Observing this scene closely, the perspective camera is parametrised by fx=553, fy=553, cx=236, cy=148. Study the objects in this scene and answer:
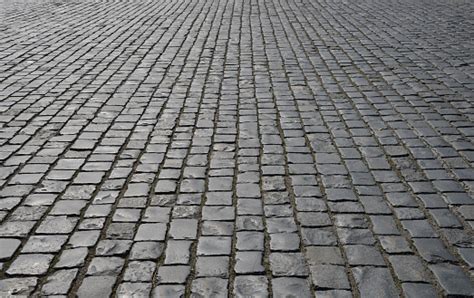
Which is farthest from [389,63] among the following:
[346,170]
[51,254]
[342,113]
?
[51,254]

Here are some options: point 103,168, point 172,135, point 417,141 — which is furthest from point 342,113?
point 103,168

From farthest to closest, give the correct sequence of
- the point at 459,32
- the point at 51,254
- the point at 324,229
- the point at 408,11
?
the point at 408,11 < the point at 459,32 < the point at 324,229 < the point at 51,254

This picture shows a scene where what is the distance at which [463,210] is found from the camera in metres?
4.20

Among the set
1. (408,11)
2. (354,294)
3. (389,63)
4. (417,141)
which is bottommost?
(408,11)

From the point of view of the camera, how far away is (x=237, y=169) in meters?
4.93

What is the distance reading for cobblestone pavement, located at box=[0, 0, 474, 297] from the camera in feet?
11.4

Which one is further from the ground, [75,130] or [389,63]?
[75,130]

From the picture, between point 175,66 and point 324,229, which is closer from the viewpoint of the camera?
point 324,229

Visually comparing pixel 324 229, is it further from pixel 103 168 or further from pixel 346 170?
pixel 103 168

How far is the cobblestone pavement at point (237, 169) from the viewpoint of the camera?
3.48 metres

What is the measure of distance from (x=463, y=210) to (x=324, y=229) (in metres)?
1.13

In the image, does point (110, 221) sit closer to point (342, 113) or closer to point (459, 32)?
point (342, 113)

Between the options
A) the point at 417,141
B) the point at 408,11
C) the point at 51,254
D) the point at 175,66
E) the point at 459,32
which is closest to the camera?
the point at 51,254

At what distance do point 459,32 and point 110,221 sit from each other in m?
9.22
